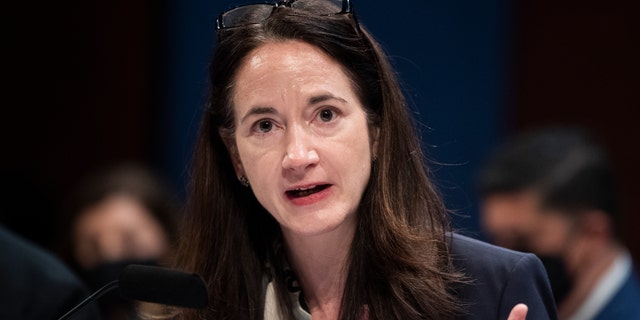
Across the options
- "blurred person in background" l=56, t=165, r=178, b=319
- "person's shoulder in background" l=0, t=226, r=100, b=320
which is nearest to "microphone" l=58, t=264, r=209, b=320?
"person's shoulder in background" l=0, t=226, r=100, b=320

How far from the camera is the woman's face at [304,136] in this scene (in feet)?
8.45

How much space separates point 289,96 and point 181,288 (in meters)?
0.50

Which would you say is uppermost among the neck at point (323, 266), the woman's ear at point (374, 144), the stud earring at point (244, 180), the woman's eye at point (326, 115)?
the woman's eye at point (326, 115)

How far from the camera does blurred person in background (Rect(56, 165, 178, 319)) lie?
486 centimetres

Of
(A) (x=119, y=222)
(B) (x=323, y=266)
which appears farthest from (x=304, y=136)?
(A) (x=119, y=222)

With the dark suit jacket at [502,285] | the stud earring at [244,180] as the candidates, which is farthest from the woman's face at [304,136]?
the dark suit jacket at [502,285]

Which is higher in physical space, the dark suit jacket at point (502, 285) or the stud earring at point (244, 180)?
the stud earring at point (244, 180)

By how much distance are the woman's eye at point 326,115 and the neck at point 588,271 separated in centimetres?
162

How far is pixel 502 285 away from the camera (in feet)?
8.46

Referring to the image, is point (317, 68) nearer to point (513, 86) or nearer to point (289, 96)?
point (289, 96)

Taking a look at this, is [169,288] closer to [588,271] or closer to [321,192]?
[321,192]

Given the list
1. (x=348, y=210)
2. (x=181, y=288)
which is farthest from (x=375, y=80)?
(x=181, y=288)

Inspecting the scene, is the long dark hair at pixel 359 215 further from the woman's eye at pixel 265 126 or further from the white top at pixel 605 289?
the white top at pixel 605 289

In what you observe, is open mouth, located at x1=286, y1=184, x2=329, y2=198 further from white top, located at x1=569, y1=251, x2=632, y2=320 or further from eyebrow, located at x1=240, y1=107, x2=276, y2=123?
white top, located at x1=569, y1=251, x2=632, y2=320
